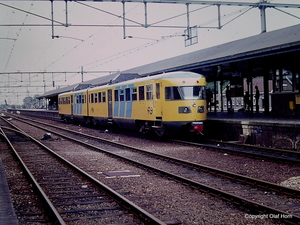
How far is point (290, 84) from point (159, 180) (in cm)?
1046

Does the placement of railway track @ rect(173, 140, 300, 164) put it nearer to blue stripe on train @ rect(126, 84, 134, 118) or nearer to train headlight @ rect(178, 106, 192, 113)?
train headlight @ rect(178, 106, 192, 113)

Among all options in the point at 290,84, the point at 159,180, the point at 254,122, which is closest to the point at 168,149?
the point at 254,122

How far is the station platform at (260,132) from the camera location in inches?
494

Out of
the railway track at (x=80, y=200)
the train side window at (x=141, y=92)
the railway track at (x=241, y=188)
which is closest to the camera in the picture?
the railway track at (x=80, y=200)

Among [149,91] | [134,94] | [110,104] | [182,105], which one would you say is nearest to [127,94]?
[134,94]

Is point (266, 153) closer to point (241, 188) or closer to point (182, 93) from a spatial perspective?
point (182, 93)

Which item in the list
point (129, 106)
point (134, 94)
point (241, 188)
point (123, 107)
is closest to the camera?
point (241, 188)

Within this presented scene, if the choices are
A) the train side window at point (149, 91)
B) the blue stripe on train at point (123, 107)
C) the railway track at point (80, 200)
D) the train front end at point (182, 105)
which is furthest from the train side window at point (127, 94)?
the railway track at point (80, 200)

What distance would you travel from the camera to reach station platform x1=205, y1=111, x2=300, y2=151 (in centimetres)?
1255

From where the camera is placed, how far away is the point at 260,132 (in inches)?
551

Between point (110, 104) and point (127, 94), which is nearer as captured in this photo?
point (127, 94)

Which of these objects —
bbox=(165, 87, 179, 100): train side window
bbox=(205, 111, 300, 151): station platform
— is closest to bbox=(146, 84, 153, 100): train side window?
bbox=(165, 87, 179, 100): train side window

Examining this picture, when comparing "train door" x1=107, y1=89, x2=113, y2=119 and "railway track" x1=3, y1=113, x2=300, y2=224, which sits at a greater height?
"train door" x1=107, y1=89, x2=113, y2=119

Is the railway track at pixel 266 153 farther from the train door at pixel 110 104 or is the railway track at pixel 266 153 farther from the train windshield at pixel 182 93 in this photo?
the train door at pixel 110 104
